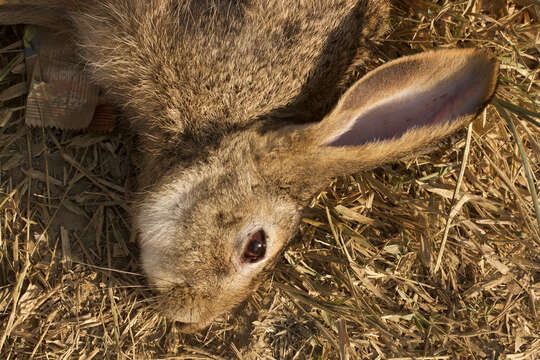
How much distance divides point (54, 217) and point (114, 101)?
33.5 inches

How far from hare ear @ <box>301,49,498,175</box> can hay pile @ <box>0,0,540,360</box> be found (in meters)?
0.96

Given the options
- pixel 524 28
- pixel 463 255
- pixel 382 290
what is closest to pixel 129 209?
pixel 382 290

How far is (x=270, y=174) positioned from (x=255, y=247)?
0.41 meters

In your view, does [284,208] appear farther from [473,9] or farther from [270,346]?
[473,9]

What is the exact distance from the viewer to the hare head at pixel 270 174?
8.39 ft

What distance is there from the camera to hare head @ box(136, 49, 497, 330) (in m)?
2.56

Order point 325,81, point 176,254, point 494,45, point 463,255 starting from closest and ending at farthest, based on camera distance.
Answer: point 176,254 → point 325,81 → point 494,45 → point 463,255

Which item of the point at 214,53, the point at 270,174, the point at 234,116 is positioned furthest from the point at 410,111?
the point at 214,53

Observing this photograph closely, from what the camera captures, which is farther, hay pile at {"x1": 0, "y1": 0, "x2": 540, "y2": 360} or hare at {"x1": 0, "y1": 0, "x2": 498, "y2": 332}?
hay pile at {"x1": 0, "y1": 0, "x2": 540, "y2": 360}

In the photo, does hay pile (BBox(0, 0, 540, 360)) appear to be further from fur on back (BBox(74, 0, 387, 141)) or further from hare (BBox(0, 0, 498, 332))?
fur on back (BBox(74, 0, 387, 141))

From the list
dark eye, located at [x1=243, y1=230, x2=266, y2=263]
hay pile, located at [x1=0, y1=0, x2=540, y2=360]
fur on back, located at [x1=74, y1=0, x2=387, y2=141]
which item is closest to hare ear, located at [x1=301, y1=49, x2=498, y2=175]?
fur on back, located at [x1=74, y1=0, x2=387, y2=141]

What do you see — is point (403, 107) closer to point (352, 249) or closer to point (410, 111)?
point (410, 111)

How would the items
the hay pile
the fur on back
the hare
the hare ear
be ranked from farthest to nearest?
the hay pile → the fur on back → the hare → the hare ear

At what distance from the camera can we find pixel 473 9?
3656 millimetres
